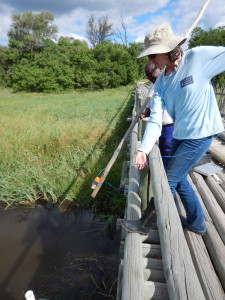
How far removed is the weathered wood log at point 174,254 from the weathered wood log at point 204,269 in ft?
2.64

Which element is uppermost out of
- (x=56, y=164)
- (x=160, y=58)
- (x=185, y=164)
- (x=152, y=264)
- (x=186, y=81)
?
(x=160, y=58)

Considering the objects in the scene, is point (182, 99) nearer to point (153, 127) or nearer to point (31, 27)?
point (153, 127)

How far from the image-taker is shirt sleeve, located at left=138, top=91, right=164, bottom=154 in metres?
1.71

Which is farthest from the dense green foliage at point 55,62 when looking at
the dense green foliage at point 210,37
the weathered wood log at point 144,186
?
the weathered wood log at point 144,186

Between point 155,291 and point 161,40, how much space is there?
186 centimetres

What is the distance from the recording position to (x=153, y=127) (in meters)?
1.79

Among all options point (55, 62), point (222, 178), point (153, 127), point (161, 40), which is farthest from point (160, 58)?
point (55, 62)

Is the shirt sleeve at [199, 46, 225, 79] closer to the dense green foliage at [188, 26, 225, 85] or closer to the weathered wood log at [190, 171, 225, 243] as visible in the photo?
the weathered wood log at [190, 171, 225, 243]

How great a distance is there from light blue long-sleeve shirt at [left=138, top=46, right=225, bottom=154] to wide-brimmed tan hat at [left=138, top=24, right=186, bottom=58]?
0.44ft

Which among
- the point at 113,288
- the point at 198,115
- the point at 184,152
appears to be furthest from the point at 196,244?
the point at 113,288

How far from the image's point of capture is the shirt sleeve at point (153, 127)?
5.60ft

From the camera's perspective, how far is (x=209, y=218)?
2.41 metres

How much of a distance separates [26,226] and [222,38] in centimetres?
2331

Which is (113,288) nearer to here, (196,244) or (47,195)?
(196,244)
